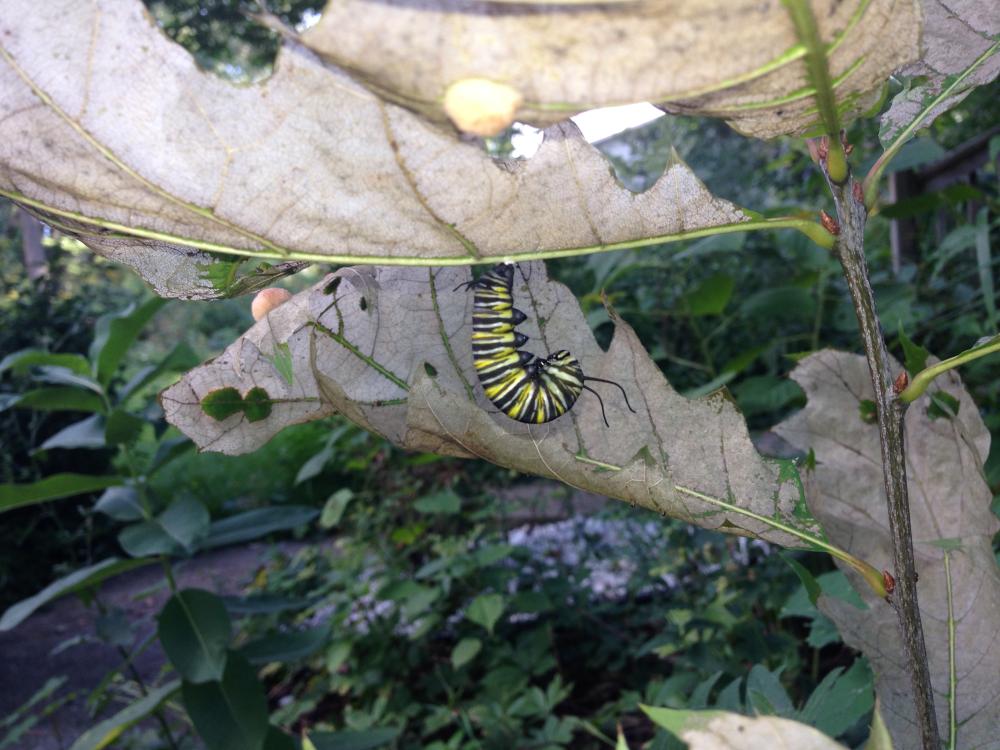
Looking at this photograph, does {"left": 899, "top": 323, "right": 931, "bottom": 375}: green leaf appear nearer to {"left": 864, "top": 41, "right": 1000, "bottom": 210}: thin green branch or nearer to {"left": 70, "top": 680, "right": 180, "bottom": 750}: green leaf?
{"left": 864, "top": 41, "right": 1000, "bottom": 210}: thin green branch

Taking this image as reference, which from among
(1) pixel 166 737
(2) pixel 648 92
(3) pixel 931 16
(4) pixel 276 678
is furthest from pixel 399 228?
(4) pixel 276 678

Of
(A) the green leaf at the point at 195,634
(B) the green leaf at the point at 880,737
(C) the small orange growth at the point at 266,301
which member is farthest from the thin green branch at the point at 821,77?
(A) the green leaf at the point at 195,634

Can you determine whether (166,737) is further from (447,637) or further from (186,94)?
(186,94)

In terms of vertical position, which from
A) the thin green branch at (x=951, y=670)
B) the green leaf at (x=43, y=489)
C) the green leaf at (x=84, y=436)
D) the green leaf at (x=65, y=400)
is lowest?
the thin green branch at (x=951, y=670)

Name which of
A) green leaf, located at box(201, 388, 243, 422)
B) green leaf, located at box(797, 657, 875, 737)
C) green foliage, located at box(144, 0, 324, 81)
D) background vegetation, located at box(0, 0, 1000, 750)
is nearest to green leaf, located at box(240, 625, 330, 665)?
background vegetation, located at box(0, 0, 1000, 750)

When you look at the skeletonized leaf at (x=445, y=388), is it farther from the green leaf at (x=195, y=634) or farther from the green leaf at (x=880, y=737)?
the green leaf at (x=195, y=634)

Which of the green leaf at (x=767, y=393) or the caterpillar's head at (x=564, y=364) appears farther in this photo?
the green leaf at (x=767, y=393)

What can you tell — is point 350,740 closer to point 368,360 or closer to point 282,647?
point 282,647
